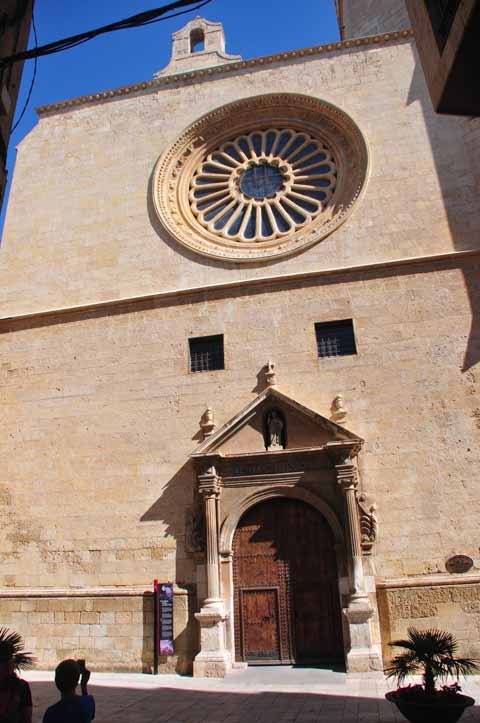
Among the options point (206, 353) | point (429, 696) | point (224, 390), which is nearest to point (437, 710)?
point (429, 696)

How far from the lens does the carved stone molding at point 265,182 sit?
42.1ft

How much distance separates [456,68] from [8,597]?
10.7 meters

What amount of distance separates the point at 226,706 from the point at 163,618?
3009 millimetres


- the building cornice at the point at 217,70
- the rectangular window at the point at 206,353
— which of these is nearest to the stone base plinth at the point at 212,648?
the rectangular window at the point at 206,353

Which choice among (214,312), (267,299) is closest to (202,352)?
(214,312)

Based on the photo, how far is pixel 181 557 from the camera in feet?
33.7

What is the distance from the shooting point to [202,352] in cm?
1180

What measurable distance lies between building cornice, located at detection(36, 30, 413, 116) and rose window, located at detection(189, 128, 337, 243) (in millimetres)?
1741

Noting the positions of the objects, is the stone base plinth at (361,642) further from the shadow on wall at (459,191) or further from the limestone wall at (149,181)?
the limestone wall at (149,181)

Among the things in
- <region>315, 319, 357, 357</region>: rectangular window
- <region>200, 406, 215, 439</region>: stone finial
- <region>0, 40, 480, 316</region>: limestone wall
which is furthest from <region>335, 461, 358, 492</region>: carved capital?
<region>0, 40, 480, 316</region>: limestone wall

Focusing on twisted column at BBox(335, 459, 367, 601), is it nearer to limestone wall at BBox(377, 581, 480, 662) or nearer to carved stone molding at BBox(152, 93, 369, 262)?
limestone wall at BBox(377, 581, 480, 662)

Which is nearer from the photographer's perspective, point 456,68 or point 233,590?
point 456,68

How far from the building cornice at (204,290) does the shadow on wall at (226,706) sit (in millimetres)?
7120

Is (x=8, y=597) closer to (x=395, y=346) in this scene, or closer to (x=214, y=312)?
(x=214, y=312)
